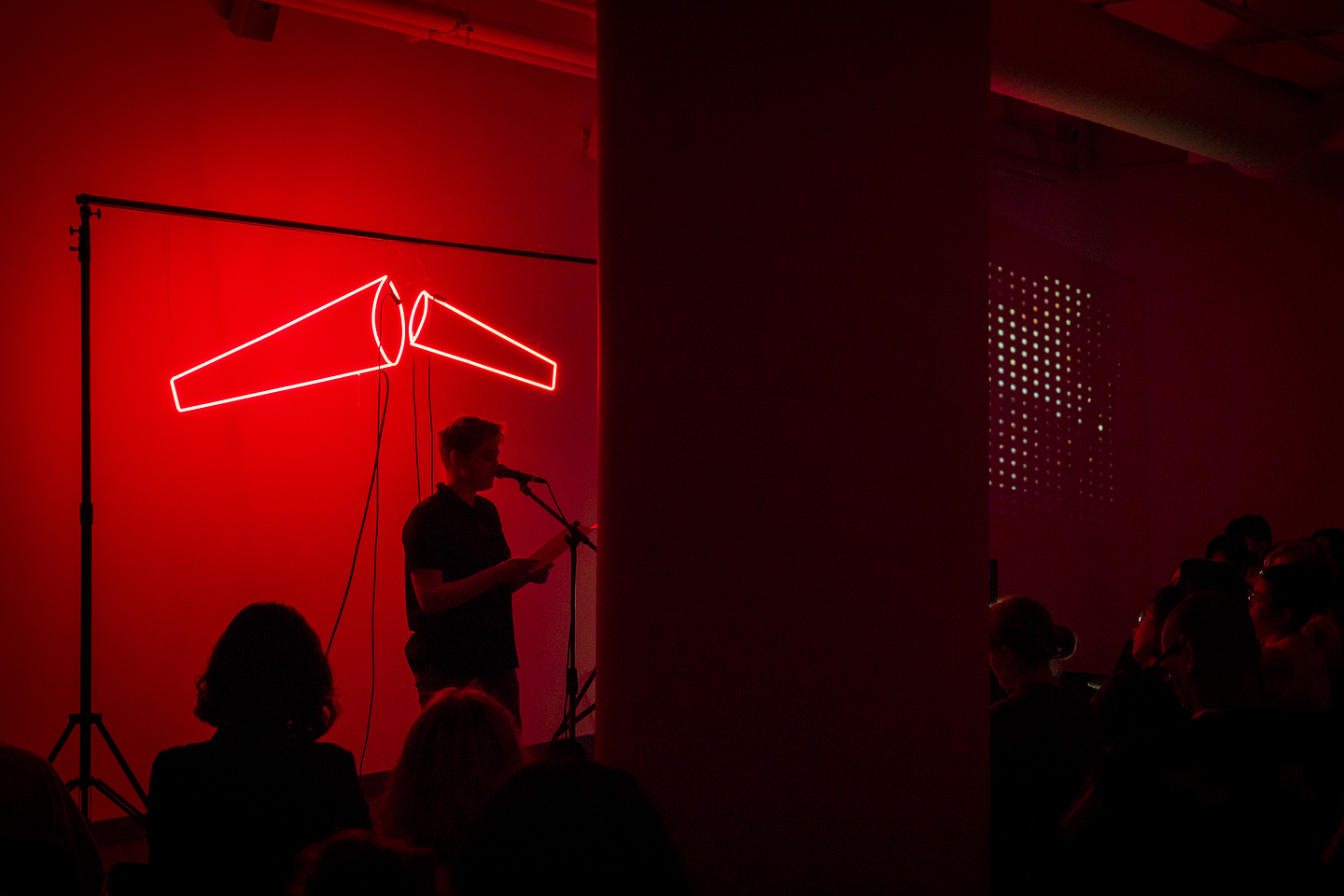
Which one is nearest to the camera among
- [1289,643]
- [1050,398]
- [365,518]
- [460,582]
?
[1289,643]

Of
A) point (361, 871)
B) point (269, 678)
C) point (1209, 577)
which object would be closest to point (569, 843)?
point (361, 871)

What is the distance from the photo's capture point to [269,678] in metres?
1.94

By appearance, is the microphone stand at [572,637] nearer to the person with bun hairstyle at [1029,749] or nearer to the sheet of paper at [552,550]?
the sheet of paper at [552,550]

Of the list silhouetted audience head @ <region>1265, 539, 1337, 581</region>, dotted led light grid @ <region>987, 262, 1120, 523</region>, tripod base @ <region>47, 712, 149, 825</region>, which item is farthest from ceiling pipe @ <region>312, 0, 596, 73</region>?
dotted led light grid @ <region>987, 262, 1120, 523</region>

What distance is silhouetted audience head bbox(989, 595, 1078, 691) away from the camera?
248cm

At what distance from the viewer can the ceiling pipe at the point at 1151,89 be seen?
13.4 feet

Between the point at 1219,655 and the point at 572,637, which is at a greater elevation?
the point at 1219,655

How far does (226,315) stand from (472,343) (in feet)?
3.66

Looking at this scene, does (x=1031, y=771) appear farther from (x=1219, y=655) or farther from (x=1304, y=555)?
(x=1304, y=555)

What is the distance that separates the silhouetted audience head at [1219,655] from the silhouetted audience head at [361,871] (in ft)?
5.80

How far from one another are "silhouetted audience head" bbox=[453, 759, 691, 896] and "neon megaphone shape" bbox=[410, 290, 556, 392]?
12.5ft

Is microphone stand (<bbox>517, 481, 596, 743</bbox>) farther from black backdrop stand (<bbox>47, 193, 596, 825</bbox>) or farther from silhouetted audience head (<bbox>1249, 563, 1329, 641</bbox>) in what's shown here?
silhouetted audience head (<bbox>1249, 563, 1329, 641</bbox>)

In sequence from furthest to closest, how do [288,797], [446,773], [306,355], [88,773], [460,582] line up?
1. [306,355]
2. [88,773]
3. [460,582]
4. [288,797]
5. [446,773]

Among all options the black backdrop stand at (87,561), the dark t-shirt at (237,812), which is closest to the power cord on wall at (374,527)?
the black backdrop stand at (87,561)
